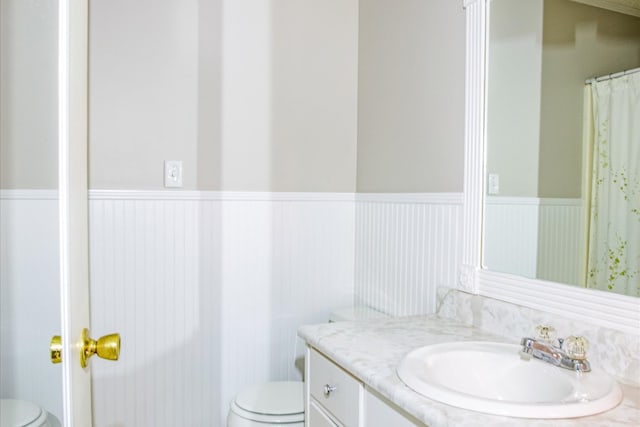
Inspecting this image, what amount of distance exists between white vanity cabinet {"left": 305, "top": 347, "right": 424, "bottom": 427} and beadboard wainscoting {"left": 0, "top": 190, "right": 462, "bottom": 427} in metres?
0.61

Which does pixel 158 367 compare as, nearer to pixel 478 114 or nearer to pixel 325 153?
pixel 325 153

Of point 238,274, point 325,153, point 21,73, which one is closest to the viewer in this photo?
point 21,73

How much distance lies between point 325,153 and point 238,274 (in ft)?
2.46

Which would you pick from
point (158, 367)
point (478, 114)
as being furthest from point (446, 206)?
point (158, 367)

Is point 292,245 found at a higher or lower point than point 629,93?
lower

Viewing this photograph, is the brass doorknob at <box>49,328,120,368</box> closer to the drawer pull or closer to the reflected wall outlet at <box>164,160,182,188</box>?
the drawer pull

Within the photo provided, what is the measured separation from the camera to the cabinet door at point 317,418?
133 centimetres

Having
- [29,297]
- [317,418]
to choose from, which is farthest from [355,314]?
[29,297]

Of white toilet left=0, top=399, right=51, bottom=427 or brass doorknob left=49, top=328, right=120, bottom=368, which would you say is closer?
white toilet left=0, top=399, right=51, bottom=427

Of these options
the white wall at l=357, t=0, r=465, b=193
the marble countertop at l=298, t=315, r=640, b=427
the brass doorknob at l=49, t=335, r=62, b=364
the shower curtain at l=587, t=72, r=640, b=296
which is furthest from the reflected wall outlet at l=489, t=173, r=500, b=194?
the brass doorknob at l=49, t=335, r=62, b=364

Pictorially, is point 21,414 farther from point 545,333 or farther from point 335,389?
point 545,333

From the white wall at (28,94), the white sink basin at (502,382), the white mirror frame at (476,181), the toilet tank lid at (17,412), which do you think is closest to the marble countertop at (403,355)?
the white sink basin at (502,382)

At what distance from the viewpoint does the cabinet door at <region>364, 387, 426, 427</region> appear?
996mm

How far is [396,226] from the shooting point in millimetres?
2047
